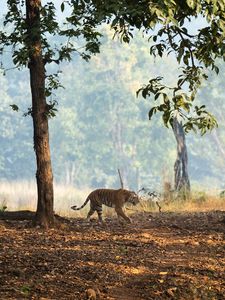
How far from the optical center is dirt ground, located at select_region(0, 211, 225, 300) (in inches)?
274

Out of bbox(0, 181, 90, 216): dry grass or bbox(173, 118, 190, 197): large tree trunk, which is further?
bbox(173, 118, 190, 197): large tree trunk

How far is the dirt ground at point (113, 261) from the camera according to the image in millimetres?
6957

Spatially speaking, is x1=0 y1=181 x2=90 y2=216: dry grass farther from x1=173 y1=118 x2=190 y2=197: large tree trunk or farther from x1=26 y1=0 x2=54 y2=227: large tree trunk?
x1=26 y1=0 x2=54 y2=227: large tree trunk

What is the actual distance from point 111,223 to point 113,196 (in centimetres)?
103

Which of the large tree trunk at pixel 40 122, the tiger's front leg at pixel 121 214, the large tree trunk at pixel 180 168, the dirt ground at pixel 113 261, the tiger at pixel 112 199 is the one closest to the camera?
the dirt ground at pixel 113 261

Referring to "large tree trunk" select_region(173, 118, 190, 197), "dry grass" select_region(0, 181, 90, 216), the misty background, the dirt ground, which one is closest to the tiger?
the dirt ground

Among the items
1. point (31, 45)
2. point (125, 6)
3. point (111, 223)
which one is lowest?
point (111, 223)

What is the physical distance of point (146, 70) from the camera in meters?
65.6

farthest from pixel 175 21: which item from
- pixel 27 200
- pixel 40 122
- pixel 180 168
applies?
pixel 27 200

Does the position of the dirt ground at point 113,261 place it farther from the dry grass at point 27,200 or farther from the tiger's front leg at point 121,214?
the dry grass at point 27,200

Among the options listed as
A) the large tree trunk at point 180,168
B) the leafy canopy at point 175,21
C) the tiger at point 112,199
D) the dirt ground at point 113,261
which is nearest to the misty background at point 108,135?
the large tree trunk at point 180,168

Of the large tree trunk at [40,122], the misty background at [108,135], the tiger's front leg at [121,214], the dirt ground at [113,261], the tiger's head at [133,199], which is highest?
the misty background at [108,135]

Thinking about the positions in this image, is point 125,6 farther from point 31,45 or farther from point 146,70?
point 146,70

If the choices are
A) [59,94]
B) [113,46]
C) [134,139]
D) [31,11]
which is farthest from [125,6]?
[59,94]
